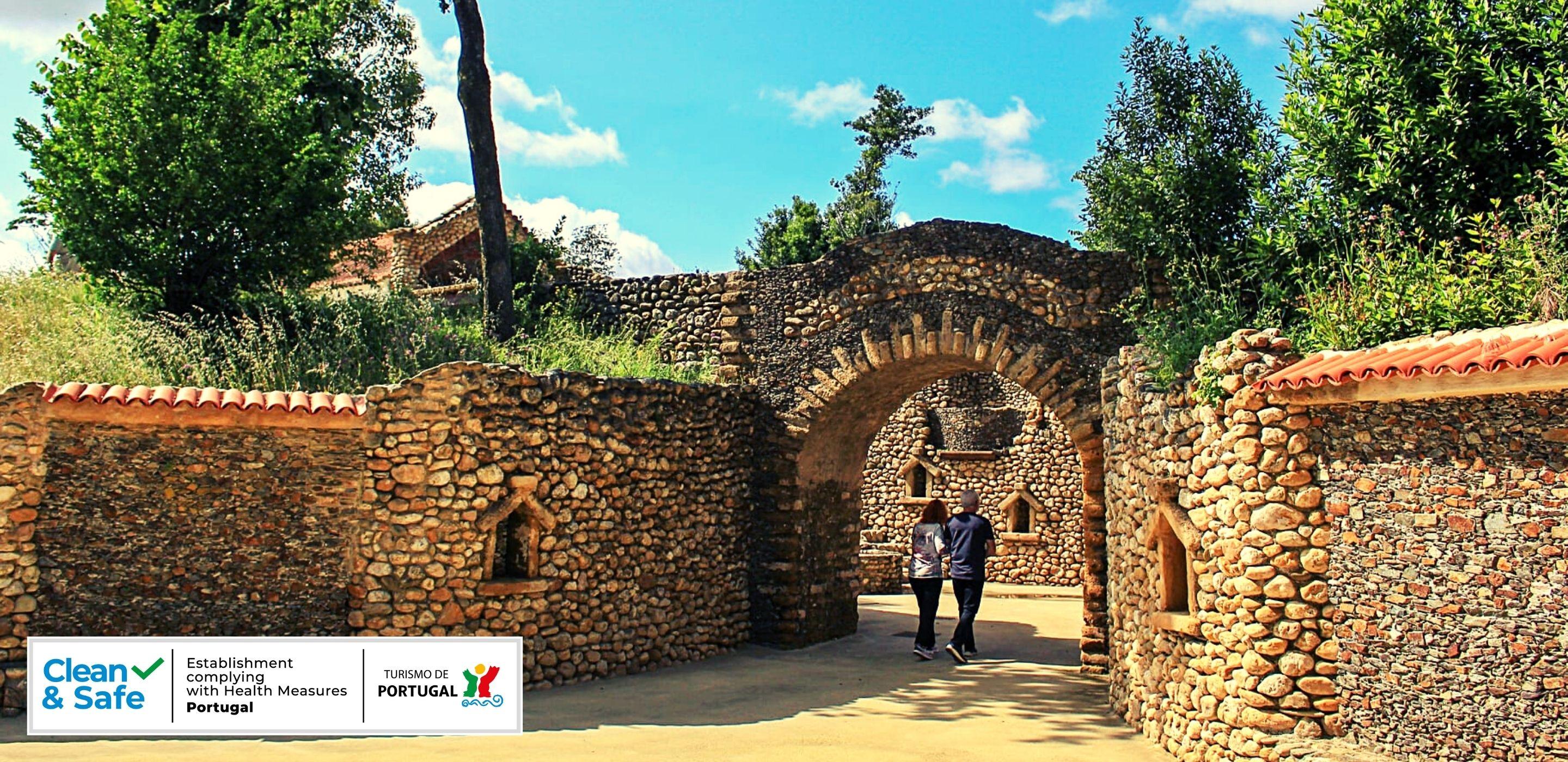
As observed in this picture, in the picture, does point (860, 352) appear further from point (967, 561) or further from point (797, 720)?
point (797, 720)

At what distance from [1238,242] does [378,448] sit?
25.5 ft

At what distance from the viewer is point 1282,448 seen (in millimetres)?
5914

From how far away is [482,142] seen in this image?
573 inches

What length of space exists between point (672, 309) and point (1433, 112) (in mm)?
8007

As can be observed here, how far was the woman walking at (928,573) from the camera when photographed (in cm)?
1132

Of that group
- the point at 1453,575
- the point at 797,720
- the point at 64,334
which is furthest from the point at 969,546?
the point at 64,334

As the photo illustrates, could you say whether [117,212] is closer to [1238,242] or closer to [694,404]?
[694,404]

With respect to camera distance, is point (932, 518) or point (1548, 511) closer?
point (1548, 511)

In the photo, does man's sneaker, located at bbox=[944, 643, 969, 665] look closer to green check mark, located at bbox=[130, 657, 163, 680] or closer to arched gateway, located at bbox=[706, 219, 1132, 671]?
arched gateway, located at bbox=[706, 219, 1132, 671]

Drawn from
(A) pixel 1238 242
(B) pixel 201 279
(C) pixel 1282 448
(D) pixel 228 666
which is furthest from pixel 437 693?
(A) pixel 1238 242

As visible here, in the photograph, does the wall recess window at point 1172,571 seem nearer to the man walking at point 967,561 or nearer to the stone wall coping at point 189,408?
the man walking at point 967,561

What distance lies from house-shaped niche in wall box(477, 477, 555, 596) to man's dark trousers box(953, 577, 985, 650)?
422 centimetres

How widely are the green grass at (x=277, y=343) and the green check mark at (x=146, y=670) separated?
9.95ft

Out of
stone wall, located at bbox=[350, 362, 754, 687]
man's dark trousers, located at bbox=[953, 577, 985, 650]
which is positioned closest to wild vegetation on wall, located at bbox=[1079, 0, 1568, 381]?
man's dark trousers, located at bbox=[953, 577, 985, 650]
